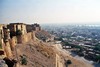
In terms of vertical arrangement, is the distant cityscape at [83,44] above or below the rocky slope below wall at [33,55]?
below

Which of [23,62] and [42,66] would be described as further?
[42,66]

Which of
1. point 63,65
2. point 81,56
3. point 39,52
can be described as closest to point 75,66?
point 63,65

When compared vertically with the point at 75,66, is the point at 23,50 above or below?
above

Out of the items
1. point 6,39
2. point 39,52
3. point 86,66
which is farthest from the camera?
point 86,66

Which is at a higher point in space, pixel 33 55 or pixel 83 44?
pixel 33 55

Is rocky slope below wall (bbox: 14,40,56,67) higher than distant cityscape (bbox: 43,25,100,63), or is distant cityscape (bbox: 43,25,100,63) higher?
rocky slope below wall (bbox: 14,40,56,67)

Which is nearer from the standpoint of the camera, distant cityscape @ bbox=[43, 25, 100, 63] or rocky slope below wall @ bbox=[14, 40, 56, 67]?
rocky slope below wall @ bbox=[14, 40, 56, 67]

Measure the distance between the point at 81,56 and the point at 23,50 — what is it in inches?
760

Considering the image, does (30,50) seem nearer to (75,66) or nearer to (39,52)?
(39,52)

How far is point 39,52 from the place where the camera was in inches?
737

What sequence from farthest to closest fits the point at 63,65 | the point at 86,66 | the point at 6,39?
1. the point at 86,66
2. the point at 63,65
3. the point at 6,39

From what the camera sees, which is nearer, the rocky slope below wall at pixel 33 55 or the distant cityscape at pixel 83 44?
the rocky slope below wall at pixel 33 55

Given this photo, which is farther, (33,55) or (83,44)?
(83,44)

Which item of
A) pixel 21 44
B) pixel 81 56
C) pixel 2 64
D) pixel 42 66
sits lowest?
pixel 81 56
